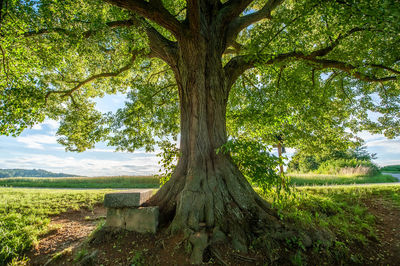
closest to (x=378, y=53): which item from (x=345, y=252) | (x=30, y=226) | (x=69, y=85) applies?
(x=345, y=252)

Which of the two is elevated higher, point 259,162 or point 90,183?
point 259,162

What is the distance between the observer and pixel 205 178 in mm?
4020

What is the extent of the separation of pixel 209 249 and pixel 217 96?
3.35 m

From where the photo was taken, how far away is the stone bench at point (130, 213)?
368cm

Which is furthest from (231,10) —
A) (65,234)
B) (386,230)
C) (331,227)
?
(65,234)

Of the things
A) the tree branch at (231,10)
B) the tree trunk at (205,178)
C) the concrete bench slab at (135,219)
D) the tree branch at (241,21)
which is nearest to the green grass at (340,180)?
the tree trunk at (205,178)

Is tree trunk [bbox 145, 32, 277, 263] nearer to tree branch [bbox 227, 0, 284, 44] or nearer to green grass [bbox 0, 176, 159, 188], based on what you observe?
tree branch [bbox 227, 0, 284, 44]

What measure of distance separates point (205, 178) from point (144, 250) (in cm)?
172

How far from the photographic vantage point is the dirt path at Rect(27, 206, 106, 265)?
384 centimetres

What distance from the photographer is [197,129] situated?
14.7 ft

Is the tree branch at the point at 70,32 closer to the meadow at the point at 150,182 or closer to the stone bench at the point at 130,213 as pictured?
the stone bench at the point at 130,213

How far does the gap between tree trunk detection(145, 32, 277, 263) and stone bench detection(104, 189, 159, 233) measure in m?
0.34

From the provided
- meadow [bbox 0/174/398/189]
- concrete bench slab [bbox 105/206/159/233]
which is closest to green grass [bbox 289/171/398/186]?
meadow [bbox 0/174/398/189]

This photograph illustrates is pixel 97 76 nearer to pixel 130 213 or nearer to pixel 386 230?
pixel 130 213
